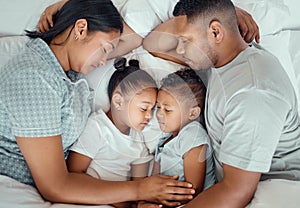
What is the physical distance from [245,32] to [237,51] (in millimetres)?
118

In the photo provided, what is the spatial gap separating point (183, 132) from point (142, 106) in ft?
0.40

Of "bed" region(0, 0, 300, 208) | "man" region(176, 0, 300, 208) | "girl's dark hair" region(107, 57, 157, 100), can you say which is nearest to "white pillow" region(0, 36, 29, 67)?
"bed" region(0, 0, 300, 208)

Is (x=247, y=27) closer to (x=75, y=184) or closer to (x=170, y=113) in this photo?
(x=170, y=113)

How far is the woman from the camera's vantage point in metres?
1.06

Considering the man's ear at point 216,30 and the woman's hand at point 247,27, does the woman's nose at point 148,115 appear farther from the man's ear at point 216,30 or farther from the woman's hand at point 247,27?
the woman's hand at point 247,27

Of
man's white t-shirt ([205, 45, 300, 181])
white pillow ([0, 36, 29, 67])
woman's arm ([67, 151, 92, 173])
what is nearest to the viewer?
man's white t-shirt ([205, 45, 300, 181])

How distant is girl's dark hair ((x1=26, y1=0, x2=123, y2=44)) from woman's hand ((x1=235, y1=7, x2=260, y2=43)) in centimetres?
32

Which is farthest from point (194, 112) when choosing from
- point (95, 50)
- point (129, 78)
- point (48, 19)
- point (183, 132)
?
point (48, 19)

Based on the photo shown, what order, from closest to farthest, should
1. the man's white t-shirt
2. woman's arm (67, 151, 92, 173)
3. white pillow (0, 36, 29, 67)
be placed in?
the man's white t-shirt
woman's arm (67, 151, 92, 173)
white pillow (0, 36, 29, 67)

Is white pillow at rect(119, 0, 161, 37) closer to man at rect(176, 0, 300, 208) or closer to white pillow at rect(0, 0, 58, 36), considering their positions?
man at rect(176, 0, 300, 208)

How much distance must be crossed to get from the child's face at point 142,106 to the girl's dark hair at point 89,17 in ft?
0.63

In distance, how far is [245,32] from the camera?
48.7 inches

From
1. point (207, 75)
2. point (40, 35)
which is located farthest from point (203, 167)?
point (40, 35)

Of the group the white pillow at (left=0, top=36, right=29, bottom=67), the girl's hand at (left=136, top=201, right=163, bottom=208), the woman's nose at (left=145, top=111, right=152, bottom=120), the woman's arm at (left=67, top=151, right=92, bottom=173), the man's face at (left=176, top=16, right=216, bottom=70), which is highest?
the man's face at (left=176, top=16, right=216, bottom=70)
